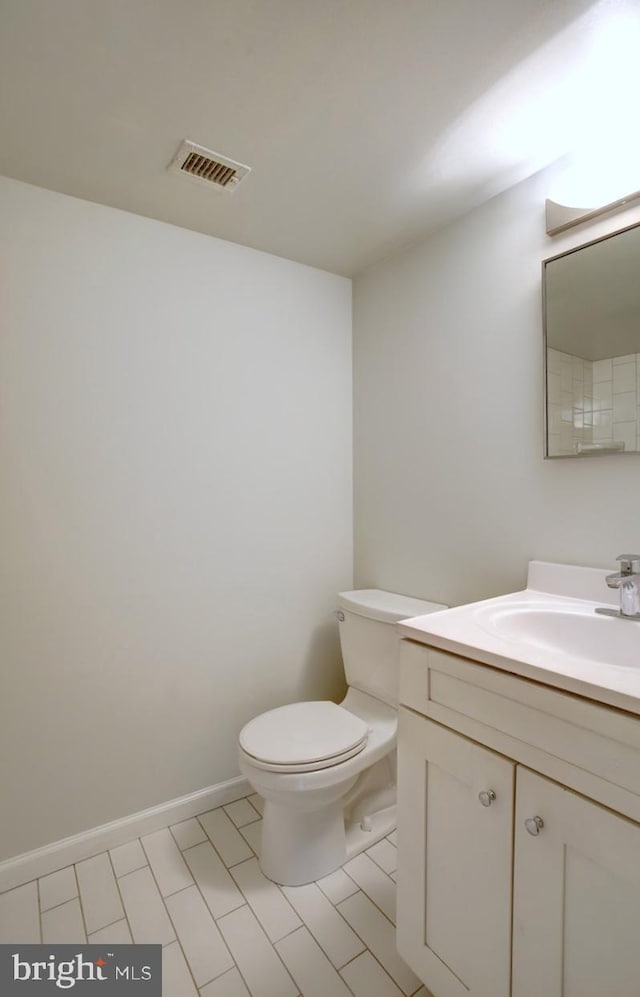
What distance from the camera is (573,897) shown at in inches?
29.1

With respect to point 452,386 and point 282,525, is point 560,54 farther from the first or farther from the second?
point 282,525

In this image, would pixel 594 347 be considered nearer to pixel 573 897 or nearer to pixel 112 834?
pixel 573 897

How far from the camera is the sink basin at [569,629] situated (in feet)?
3.45

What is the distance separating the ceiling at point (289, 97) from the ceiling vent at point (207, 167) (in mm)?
23

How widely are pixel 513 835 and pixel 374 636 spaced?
0.90m

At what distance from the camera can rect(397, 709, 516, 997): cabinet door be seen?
85cm

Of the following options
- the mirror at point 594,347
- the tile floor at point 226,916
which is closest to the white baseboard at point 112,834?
the tile floor at point 226,916

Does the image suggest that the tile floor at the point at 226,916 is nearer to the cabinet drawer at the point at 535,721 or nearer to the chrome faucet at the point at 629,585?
the cabinet drawer at the point at 535,721

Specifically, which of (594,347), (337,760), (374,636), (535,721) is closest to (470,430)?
(594,347)

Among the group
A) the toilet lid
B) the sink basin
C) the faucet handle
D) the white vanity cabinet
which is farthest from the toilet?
the faucet handle

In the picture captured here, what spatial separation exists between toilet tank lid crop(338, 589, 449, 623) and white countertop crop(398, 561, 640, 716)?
401 millimetres

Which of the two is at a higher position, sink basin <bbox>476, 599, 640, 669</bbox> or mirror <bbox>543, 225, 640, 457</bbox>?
mirror <bbox>543, 225, 640, 457</bbox>

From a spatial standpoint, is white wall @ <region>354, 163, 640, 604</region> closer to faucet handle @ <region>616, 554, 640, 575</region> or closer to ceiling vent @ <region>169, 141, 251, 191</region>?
faucet handle @ <region>616, 554, 640, 575</region>

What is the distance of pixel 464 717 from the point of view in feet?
3.01
